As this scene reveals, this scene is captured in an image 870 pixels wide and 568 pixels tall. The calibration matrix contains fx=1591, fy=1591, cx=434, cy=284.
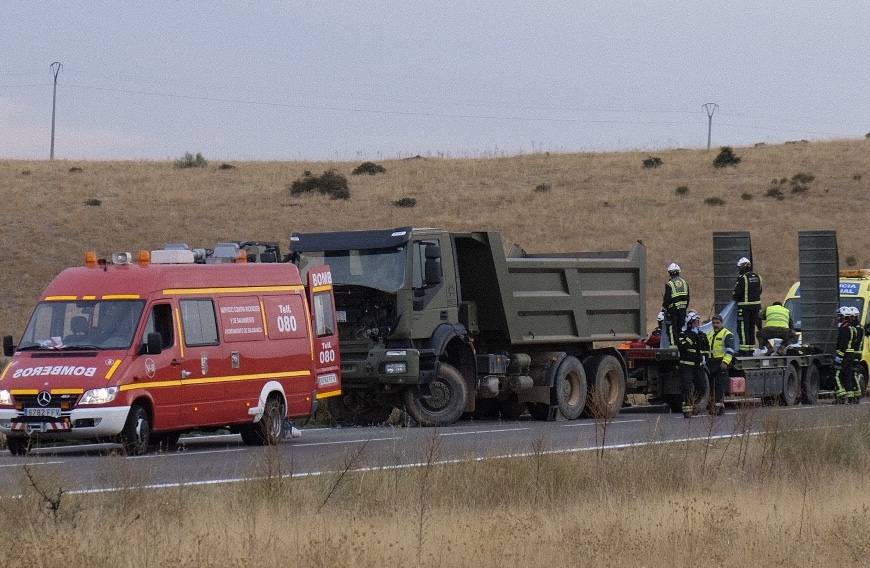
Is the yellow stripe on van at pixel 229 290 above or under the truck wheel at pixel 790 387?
above

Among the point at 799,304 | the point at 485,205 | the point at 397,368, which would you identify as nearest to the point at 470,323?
the point at 397,368

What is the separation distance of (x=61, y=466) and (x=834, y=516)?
7685 millimetres

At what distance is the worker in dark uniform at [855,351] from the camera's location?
27.8m

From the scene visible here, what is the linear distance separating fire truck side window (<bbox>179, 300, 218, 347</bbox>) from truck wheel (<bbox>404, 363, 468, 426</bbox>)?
4.61m

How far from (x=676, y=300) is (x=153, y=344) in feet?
32.9

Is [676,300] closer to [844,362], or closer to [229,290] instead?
[844,362]

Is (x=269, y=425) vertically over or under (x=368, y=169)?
under

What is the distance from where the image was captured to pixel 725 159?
271 feet

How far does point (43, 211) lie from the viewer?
2675 inches

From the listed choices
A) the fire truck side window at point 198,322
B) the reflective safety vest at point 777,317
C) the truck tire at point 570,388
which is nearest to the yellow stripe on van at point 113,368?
the fire truck side window at point 198,322

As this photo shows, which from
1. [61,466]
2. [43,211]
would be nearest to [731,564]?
[61,466]

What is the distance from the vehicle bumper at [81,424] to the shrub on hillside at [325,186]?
57.1m

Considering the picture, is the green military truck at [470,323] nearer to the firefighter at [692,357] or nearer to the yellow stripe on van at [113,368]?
the firefighter at [692,357]

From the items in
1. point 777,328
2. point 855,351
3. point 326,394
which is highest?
point 777,328
